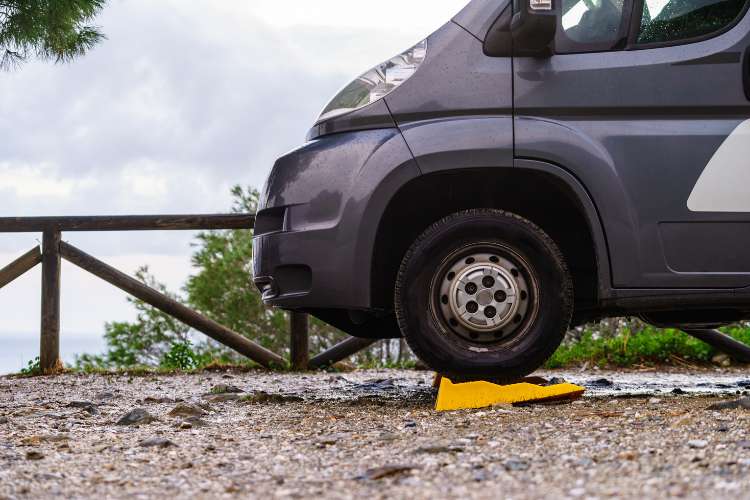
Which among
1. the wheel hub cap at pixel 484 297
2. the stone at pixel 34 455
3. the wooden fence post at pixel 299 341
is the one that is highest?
the wheel hub cap at pixel 484 297

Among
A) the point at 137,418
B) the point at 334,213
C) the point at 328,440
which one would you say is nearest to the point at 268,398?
the point at 137,418

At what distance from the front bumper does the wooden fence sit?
3.26 m

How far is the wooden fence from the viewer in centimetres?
827

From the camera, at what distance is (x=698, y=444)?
11.3 feet

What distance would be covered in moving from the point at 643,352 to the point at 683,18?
176 inches

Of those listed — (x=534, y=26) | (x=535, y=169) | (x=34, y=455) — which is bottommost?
(x=34, y=455)

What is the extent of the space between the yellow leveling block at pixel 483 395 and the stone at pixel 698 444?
1330 millimetres

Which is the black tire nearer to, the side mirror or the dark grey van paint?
the dark grey van paint

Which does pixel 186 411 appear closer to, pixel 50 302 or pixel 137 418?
pixel 137 418

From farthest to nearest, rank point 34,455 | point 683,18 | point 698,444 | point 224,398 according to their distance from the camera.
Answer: point 224,398, point 683,18, point 34,455, point 698,444

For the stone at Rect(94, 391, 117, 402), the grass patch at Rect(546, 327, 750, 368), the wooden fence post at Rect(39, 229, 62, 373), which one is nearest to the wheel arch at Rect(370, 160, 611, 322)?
the stone at Rect(94, 391, 117, 402)

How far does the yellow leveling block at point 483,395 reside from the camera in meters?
4.75

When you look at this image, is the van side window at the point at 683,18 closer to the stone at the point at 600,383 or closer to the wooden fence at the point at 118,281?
the stone at the point at 600,383

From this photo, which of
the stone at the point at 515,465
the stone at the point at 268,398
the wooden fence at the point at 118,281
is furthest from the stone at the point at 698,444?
the wooden fence at the point at 118,281
